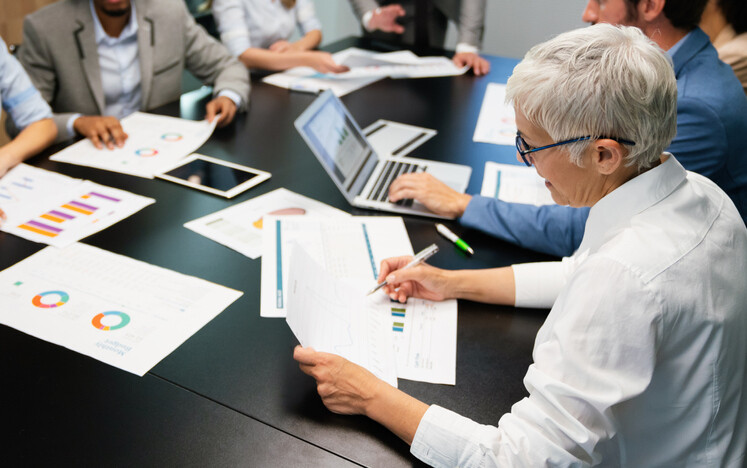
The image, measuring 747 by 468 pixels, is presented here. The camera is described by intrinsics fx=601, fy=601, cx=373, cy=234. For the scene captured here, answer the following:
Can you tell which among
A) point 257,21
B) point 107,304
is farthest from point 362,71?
point 107,304

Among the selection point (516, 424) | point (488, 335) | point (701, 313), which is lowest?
point (488, 335)

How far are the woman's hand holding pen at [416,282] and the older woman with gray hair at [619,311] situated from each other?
292 millimetres

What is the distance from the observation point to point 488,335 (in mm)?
1185

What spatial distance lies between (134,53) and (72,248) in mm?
1261

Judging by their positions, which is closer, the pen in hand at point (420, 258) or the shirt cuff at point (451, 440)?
the shirt cuff at point (451, 440)

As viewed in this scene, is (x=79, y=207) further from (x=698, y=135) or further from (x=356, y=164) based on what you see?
(x=698, y=135)

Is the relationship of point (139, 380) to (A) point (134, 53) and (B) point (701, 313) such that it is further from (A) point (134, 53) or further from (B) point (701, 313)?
(A) point (134, 53)

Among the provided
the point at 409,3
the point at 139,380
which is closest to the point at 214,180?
the point at 139,380

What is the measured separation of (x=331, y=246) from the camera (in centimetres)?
143

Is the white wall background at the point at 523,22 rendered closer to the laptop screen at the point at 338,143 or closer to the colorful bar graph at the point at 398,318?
the laptop screen at the point at 338,143

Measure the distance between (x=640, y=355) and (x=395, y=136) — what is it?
1413 mm

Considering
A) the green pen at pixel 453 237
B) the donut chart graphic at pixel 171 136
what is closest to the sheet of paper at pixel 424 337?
the green pen at pixel 453 237

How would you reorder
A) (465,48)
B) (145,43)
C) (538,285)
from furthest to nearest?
(465,48) < (145,43) < (538,285)

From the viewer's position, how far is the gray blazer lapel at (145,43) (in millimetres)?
2281
